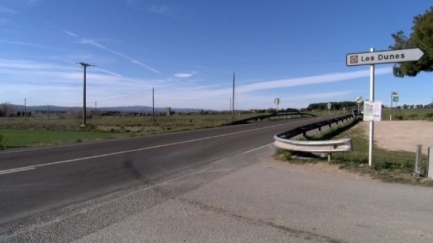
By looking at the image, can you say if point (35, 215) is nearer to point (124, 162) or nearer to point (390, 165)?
point (124, 162)

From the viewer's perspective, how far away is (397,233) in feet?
17.6

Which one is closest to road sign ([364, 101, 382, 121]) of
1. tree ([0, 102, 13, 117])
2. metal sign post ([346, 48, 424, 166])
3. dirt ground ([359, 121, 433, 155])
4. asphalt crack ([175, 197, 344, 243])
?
metal sign post ([346, 48, 424, 166])

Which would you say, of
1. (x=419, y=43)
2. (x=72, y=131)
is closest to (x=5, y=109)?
(x=72, y=131)

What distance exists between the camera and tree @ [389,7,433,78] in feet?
97.9

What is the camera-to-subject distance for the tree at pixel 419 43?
29844 millimetres

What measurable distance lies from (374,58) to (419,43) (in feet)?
82.2

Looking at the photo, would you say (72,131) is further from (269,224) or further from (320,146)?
(269,224)

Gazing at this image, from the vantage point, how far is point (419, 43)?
32.0m

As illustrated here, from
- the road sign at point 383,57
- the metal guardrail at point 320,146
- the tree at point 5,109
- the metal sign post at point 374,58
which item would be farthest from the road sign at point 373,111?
the tree at point 5,109

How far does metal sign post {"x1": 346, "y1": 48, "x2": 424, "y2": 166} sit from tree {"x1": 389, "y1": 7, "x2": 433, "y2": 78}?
10.1 m

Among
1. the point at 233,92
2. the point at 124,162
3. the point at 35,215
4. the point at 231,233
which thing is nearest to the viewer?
the point at 231,233

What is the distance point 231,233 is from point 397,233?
7.50ft

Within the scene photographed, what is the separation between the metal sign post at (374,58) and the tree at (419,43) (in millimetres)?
10088

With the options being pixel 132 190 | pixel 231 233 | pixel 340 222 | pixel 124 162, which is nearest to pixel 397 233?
pixel 340 222
